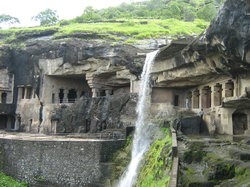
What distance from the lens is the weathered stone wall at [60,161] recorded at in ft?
62.4

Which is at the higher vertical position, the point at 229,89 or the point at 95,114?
the point at 229,89

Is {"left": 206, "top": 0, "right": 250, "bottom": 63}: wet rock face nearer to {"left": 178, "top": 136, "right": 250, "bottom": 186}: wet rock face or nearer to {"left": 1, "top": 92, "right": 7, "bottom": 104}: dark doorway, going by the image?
{"left": 178, "top": 136, "right": 250, "bottom": 186}: wet rock face

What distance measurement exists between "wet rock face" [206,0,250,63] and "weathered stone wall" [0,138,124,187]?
718cm

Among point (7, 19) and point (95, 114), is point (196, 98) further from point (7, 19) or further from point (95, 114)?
point (7, 19)

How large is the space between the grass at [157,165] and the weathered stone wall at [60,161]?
3.17 meters

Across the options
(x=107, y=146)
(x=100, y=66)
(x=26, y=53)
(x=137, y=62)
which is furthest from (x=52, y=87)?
(x=107, y=146)

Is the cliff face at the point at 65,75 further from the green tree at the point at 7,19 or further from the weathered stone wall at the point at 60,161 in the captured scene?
the green tree at the point at 7,19

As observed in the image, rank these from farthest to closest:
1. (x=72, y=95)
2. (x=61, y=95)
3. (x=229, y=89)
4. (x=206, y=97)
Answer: (x=72, y=95) < (x=61, y=95) < (x=206, y=97) < (x=229, y=89)

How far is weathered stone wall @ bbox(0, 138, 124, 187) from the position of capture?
19.0 metres

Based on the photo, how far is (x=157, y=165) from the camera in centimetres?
1479

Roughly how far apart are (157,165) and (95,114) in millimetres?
11739

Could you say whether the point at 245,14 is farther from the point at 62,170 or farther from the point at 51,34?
the point at 51,34

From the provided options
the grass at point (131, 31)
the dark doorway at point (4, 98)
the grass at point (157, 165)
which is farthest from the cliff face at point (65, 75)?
the grass at point (157, 165)

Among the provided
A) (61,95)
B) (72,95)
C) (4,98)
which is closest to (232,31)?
(61,95)
